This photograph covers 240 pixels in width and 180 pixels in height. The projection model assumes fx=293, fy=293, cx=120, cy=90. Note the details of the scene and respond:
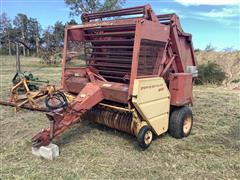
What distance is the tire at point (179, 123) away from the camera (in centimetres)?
466

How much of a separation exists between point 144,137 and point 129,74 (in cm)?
108

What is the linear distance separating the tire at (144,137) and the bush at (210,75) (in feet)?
28.9

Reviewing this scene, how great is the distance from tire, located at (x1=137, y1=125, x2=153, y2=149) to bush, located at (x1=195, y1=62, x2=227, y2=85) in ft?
28.9

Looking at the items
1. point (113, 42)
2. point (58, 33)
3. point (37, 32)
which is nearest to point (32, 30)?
point (37, 32)

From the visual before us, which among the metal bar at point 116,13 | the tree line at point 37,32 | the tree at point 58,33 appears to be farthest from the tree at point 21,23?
the metal bar at point 116,13

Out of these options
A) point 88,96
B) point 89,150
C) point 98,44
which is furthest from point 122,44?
point 89,150

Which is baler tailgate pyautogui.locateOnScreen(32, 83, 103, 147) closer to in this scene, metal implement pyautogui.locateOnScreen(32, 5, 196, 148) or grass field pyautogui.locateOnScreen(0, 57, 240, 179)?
metal implement pyautogui.locateOnScreen(32, 5, 196, 148)

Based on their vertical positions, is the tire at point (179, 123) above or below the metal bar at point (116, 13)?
below

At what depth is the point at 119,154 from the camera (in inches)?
159

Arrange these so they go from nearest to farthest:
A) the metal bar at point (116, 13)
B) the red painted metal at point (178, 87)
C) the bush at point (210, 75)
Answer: the metal bar at point (116, 13)
the red painted metal at point (178, 87)
the bush at point (210, 75)

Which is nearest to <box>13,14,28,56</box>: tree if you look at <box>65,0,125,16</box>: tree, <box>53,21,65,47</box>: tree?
<box>53,21,65,47</box>: tree

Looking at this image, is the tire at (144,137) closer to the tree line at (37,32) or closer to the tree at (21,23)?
the tree line at (37,32)

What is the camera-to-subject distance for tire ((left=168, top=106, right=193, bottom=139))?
466 cm

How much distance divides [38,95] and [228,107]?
448cm
